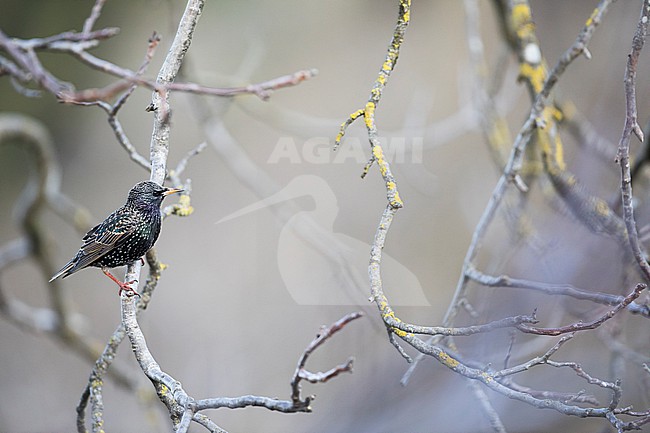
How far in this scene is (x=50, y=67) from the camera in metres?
4.45

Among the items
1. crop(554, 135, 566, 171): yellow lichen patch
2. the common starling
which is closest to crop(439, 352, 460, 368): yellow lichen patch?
the common starling

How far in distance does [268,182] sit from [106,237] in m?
2.00

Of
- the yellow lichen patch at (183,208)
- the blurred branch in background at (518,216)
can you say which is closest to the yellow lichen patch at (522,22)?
the blurred branch in background at (518,216)

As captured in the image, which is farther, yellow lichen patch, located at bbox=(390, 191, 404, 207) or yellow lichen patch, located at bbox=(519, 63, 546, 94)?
yellow lichen patch, located at bbox=(519, 63, 546, 94)

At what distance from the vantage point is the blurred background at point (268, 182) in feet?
12.9

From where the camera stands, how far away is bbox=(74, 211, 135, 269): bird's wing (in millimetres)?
1483

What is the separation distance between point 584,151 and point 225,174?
2.61m

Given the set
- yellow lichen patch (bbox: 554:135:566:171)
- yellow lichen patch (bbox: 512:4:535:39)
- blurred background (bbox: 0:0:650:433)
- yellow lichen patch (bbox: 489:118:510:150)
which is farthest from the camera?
blurred background (bbox: 0:0:650:433)

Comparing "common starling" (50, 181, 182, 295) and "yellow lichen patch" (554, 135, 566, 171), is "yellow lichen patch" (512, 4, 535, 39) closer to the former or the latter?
"yellow lichen patch" (554, 135, 566, 171)

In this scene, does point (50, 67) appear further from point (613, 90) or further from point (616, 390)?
point (616, 390)

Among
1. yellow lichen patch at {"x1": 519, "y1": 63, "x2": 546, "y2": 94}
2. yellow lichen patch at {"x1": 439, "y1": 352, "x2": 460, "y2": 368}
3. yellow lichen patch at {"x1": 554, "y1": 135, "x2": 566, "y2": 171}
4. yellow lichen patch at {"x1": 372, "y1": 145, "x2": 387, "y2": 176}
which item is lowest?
yellow lichen patch at {"x1": 439, "y1": 352, "x2": 460, "y2": 368}

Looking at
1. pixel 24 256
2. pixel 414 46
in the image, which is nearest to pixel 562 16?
pixel 414 46

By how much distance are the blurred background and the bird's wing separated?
188 cm

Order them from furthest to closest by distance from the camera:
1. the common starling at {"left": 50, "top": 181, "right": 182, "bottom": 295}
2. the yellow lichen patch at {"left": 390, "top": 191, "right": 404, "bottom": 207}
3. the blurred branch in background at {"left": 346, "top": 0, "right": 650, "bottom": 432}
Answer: the common starling at {"left": 50, "top": 181, "right": 182, "bottom": 295} < the yellow lichen patch at {"left": 390, "top": 191, "right": 404, "bottom": 207} < the blurred branch in background at {"left": 346, "top": 0, "right": 650, "bottom": 432}
